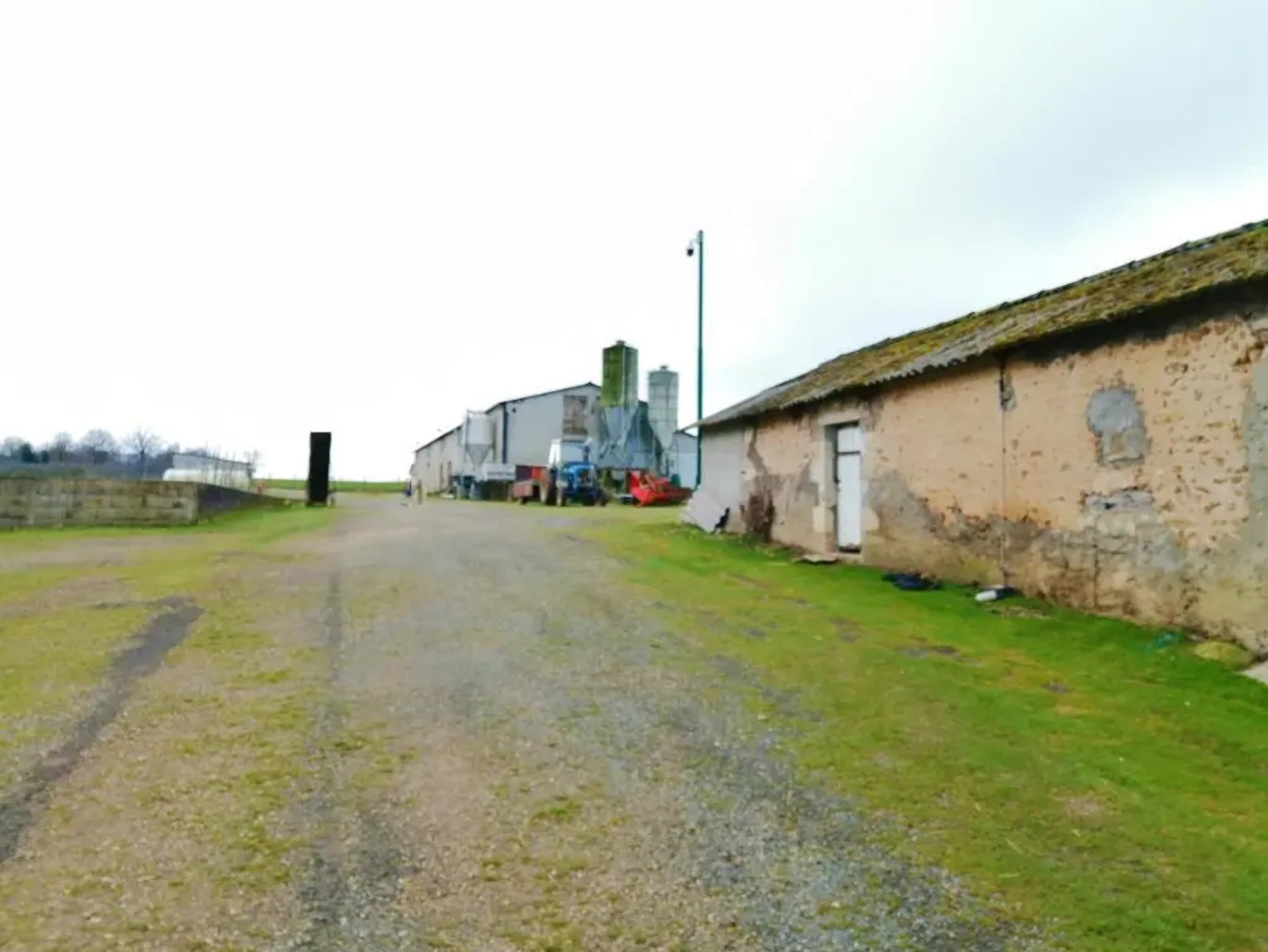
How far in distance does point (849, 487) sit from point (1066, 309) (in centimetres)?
449

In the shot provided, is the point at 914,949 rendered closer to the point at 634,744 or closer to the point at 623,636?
the point at 634,744

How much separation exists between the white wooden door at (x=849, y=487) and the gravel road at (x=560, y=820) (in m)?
6.77

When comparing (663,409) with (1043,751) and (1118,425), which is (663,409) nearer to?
(1118,425)

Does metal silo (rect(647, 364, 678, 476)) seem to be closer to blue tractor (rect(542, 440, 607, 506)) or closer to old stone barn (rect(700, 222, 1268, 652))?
blue tractor (rect(542, 440, 607, 506))

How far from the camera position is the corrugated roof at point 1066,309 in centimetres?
738

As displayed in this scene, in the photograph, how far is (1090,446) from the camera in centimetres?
828

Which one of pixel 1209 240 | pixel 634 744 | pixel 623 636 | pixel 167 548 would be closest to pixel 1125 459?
pixel 1209 240

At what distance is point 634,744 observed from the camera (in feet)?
14.7

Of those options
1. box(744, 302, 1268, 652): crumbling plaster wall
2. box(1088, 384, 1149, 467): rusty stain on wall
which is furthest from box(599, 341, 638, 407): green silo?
box(1088, 384, 1149, 467): rusty stain on wall

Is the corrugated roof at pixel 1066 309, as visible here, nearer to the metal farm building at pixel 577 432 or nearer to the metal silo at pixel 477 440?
the metal farm building at pixel 577 432

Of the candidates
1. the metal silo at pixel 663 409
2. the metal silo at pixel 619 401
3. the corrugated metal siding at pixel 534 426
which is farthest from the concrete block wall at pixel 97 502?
the metal silo at pixel 663 409

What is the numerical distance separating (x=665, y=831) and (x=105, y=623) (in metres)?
6.19

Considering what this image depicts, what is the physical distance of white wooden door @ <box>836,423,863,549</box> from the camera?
12609mm

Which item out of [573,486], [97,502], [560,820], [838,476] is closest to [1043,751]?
[560,820]
